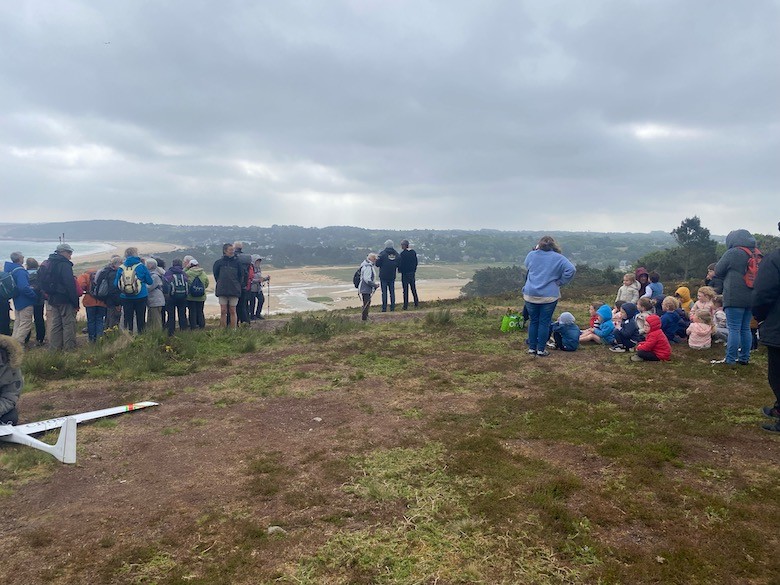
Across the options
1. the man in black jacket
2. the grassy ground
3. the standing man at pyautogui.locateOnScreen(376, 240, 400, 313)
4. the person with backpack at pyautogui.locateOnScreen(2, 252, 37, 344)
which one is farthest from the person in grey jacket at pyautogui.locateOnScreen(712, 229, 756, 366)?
the person with backpack at pyautogui.locateOnScreen(2, 252, 37, 344)

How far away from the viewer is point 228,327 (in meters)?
10.5

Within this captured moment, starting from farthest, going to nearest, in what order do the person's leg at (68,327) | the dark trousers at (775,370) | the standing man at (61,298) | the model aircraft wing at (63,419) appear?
the person's leg at (68,327) < the standing man at (61,298) < the model aircraft wing at (63,419) < the dark trousers at (775,370)

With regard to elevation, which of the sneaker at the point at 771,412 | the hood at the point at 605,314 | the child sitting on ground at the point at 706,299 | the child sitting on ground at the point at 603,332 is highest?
the child sitting on ground at the point at 706,299

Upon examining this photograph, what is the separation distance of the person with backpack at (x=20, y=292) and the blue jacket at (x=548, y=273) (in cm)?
886

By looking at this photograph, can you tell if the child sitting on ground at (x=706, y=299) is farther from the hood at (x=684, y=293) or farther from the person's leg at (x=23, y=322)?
the person's leg at (x=23, y=322)

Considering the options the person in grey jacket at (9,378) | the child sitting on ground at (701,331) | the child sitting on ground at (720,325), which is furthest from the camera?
the child sitting on ground at (720,325)

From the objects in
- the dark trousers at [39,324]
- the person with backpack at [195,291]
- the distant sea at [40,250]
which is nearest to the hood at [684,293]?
the person with backpack at [195,291]

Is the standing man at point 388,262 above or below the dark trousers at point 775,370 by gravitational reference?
above

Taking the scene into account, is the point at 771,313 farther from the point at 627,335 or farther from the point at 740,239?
the point at 627,335

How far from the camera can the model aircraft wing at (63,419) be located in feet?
15.6

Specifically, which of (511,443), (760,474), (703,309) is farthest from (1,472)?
(703,309)

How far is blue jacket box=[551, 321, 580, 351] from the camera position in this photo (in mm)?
8125

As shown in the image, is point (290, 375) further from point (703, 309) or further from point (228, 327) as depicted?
point (703, 309)

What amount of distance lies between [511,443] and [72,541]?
336 cm
